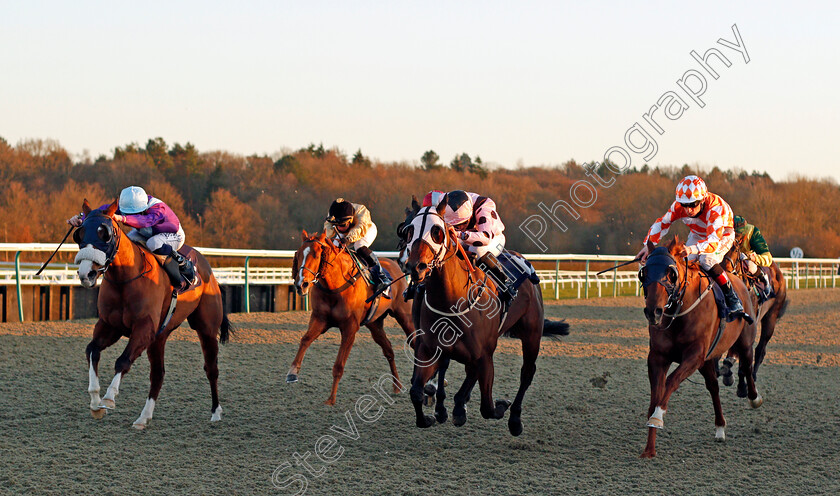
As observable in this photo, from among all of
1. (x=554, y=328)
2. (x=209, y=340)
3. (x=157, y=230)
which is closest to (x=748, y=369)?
(x=554, y=328)

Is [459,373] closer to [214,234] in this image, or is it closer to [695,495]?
[695,495]

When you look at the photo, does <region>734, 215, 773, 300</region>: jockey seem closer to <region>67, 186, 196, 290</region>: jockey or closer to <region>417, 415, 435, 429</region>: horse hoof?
<region>417, 415, 435, 429</region>: horse hoof

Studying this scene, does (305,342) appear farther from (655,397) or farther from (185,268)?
(655,397)

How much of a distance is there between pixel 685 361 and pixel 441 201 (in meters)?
2.05

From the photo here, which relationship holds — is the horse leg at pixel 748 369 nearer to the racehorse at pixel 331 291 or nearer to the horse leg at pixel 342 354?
the racehorse at pixel 331 291

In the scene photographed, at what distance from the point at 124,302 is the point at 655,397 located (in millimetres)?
3742

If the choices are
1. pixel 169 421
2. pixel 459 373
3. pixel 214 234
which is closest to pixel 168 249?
pixel 169 421

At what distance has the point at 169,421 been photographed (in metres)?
6.40

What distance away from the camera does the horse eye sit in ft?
18.9

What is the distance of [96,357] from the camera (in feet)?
19.3

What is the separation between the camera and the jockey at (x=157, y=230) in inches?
256

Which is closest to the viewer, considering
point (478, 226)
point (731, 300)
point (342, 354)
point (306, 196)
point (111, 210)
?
point (111, 210)

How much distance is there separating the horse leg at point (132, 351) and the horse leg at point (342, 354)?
5.64 feet

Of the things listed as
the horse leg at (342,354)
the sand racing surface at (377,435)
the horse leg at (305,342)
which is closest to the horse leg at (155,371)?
the sand racing surface at (377,435)
